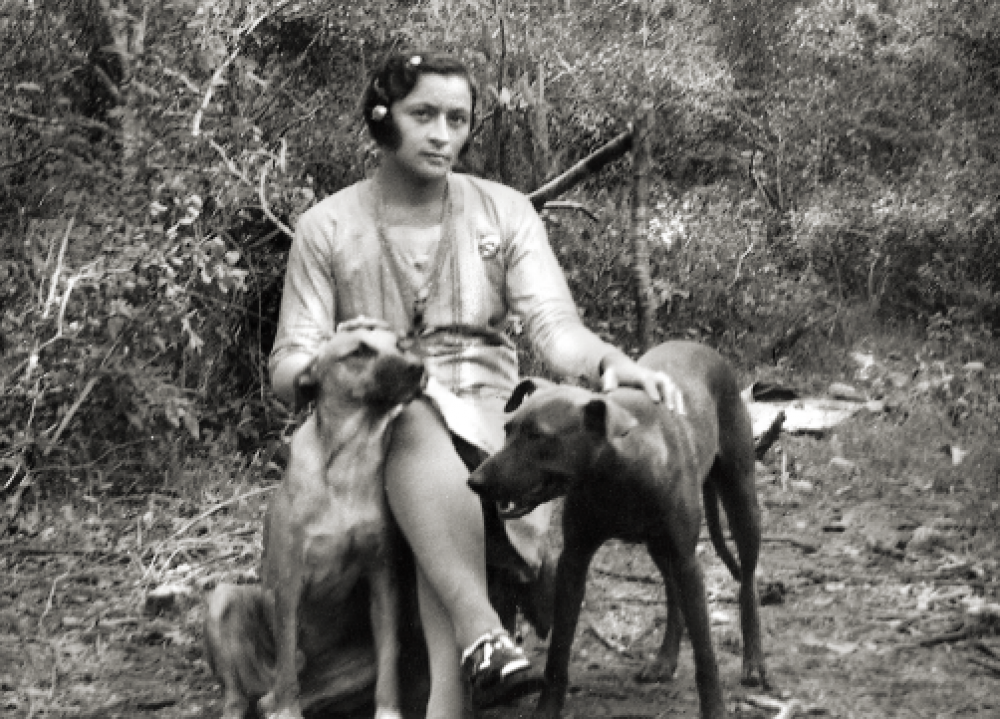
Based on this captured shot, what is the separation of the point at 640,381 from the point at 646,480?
367 millimetres

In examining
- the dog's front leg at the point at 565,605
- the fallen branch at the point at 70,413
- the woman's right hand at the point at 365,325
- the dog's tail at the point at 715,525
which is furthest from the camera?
the fallen branch at the point at 70,413

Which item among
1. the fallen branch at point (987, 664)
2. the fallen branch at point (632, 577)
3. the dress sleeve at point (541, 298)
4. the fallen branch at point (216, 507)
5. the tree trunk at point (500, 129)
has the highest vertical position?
the tree trunk at point (500, 129)

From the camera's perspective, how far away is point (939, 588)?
5.66 metres

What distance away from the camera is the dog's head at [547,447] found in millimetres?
3580

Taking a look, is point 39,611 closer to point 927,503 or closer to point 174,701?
point 174,701

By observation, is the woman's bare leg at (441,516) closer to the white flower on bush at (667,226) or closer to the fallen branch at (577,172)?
the fallen branch at (577,172)

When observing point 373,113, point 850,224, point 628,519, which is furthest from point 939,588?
point 850,224

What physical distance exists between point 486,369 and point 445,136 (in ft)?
2.27

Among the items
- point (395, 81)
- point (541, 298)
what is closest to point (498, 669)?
point (541, 298)

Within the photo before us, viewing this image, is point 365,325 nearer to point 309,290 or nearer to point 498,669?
point 309,290

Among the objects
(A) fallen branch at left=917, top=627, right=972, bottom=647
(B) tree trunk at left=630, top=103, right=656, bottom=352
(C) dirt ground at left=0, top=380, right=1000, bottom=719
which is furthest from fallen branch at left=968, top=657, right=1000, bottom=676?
(B) tree trunk at left=630, top=103, right=656, bottom=352

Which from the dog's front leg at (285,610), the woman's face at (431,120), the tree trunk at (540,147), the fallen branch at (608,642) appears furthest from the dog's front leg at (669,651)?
the tree trunk at (540,147)

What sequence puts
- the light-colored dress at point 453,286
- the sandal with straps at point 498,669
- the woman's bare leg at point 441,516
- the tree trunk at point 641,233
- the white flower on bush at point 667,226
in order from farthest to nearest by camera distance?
the white flower on bush at point 667,226 < the tree trunk at point 641,233 < the light-colored dress at point 453,286 < the woman's bare leg at point 441,516 < the sandal with straps at point 498,669

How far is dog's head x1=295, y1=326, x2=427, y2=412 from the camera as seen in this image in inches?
145
